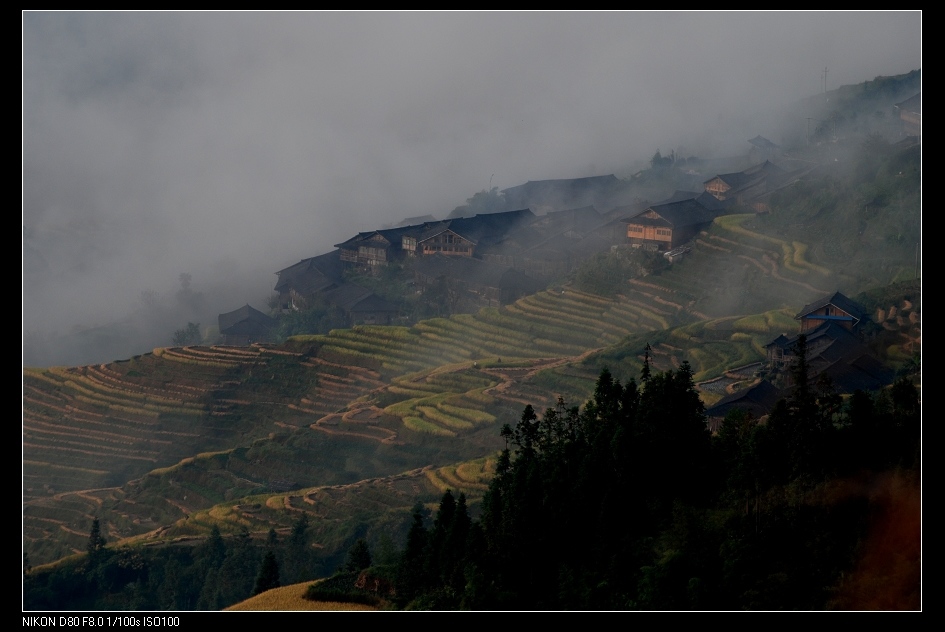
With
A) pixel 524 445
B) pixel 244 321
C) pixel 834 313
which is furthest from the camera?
pixel 244 321

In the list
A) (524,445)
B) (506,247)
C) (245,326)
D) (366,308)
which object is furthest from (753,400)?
(245,326)

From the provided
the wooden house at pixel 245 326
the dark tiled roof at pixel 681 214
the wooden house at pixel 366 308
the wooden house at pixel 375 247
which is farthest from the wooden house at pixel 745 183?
the wooden house at pixel 245 326

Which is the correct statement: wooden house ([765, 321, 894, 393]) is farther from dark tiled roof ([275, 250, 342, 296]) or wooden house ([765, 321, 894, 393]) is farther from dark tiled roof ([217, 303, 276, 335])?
dark tiled roof ([217, 303, 276, 335])

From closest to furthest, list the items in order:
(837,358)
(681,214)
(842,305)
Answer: (837,358) → (842,305) → (681,214)

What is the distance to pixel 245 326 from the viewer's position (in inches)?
1070

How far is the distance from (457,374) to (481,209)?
40.5ft

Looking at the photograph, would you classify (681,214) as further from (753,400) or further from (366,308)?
(753,400)

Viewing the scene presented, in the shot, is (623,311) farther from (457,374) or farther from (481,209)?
(481,209)

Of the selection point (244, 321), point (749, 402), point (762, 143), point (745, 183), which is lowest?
point (749, 402)

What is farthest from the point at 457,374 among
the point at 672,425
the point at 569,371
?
the point at 672,425

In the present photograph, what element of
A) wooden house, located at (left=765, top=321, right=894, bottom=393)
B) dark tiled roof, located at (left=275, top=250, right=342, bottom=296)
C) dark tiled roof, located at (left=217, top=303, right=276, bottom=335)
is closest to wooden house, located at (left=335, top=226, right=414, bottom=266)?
dark tiled roof, located at (left=275, top=250, right=342, bottom=296)

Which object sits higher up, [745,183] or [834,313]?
[745,183]

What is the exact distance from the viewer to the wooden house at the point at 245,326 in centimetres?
2703

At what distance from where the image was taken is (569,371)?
21.5m
